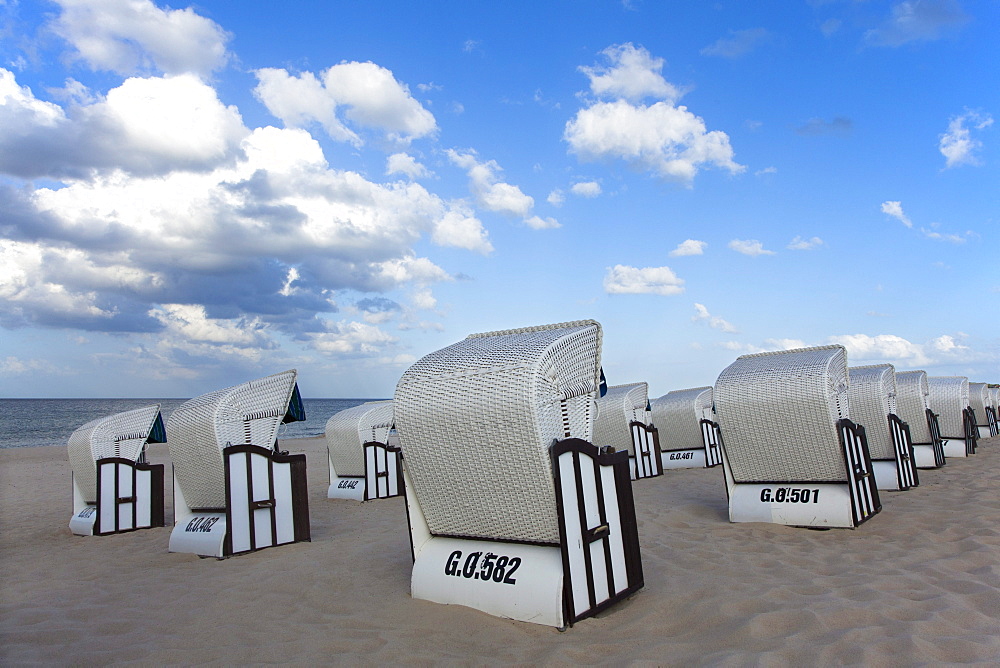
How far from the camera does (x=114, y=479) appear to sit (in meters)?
8.39

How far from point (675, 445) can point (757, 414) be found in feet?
28.4

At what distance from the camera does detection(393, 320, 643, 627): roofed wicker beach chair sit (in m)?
3.84

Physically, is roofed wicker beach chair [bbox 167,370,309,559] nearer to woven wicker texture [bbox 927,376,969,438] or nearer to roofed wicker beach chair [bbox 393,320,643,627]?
roofed wicker beach chair [bbox 393,320,643,627]

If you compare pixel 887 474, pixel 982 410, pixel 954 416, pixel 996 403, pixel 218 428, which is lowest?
pixel 996 403

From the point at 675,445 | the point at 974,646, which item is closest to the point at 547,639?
the point at 974,646

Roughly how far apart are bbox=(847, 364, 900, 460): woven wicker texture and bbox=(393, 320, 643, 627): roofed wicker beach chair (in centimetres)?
635

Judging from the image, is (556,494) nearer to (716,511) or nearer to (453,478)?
(453,478)

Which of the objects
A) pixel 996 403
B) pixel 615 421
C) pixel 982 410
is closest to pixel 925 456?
pixel 615 421

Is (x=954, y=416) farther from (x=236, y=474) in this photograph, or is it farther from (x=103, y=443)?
(x=103, y=443)

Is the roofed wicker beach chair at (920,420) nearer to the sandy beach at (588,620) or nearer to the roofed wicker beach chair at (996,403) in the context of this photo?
the sandy beach at (588,620)

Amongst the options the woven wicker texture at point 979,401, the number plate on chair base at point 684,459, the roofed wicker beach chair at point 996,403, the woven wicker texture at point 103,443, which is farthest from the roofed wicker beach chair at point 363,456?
the roofed wicker beach chair at point 996,403

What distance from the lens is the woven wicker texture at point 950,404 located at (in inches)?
543

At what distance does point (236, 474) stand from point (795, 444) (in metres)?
5.95

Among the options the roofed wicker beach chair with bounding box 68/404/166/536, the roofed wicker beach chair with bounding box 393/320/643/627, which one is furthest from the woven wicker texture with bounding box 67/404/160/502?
the roofed wicker beach chair with bounding box 393/320/643/627
